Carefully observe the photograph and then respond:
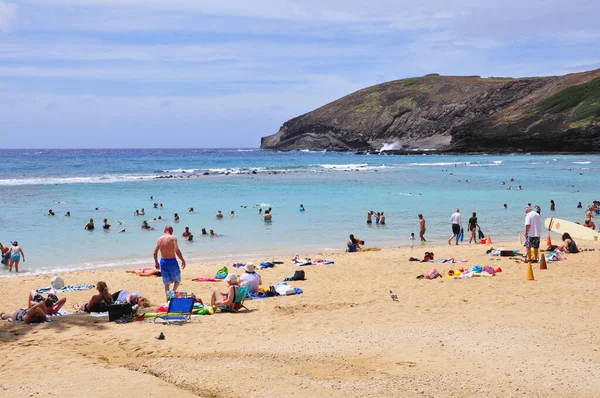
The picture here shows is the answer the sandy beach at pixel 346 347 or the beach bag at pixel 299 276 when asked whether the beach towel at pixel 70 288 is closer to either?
the sandy beach at pixel 346 347

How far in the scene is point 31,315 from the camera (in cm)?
1066

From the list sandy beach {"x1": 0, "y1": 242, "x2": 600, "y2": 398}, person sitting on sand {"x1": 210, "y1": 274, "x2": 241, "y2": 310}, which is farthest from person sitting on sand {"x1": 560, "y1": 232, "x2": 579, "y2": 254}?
person sitting on sand {"x1": 210, "y1": 274, "x2": 241, "y2": 310}

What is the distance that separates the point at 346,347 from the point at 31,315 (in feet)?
18.3

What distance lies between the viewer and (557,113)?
101875 millimetres

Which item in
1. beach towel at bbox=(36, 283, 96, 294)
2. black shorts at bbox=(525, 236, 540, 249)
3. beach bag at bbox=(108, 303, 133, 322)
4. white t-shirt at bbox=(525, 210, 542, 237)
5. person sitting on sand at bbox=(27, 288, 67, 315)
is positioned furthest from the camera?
black shorts at bbox=(525, 236, 540, 249)

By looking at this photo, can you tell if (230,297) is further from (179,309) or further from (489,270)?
(489,270)

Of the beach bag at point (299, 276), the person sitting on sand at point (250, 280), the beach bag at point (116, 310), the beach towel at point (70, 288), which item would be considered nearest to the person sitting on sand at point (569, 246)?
the beach bag at point (299, 276)

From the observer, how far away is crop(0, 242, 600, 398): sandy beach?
23.7 feet

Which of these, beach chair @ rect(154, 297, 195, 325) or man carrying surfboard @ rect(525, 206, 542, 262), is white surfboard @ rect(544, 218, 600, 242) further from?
beach chair @ rect(154, 297, 195, 325)

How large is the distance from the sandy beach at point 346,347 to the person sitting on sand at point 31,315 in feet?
0.78

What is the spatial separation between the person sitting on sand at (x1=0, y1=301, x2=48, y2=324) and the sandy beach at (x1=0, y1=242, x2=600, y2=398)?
24 cm

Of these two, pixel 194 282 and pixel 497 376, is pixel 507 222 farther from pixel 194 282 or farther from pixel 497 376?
pixel 497 376

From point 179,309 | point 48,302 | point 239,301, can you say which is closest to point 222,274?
point 239,301

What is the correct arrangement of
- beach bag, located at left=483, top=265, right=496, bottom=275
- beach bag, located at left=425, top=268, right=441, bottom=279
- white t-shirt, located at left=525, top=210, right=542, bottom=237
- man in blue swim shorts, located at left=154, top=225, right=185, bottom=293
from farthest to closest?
1. white t-shirt, located at left=525, top=210, right=542, bottom=237
2. beach bag, located at left=483, top=265, right=496, bottom=275
3. beach bag, located at left=425, top=268, right=441, bottom=279
4. man in blue swim shorts, located at left=154, top=225, right=185, bottom=293
